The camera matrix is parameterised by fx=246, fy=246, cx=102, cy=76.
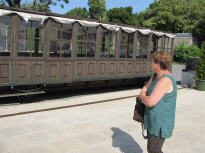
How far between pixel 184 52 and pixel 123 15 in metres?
22.0

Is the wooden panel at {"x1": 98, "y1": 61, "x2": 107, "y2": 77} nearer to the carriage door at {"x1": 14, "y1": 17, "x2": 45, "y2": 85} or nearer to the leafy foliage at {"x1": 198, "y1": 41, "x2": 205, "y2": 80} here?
the carriage door at {"x1": 14, "y1": 17, "x2": 45, "y2": 85}

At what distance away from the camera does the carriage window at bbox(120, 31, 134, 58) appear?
39.3ft

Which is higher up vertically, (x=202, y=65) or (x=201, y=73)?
(x=202, y=65)

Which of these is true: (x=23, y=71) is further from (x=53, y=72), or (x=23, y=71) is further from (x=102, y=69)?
(x=102, y=69)

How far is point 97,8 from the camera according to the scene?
6294 centimetres

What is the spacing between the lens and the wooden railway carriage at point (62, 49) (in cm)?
812

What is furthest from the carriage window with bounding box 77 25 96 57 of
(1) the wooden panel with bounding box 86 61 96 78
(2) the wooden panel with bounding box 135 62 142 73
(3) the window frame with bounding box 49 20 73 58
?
(2) the wooden panel with bounding box 135 62 142 73

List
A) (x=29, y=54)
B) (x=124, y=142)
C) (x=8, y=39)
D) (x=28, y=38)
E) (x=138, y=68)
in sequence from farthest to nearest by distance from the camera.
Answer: (x=138, y=68)
(x=29, y=54)
(x=28, y=38)
(x=8, y=39)
(x=124, y=142)

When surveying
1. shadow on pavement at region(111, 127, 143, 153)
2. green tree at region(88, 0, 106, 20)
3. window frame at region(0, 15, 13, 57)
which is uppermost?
green tree at region(88, 0, 106, 20)

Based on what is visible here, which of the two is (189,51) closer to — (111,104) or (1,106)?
(111,104)

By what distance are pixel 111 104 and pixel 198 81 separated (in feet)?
22.2

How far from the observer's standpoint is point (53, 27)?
916 cm

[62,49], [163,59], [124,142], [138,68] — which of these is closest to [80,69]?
[62,49]

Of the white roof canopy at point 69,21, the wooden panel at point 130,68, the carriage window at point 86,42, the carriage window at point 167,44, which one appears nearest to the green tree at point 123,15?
the carriage window at point 167,44
